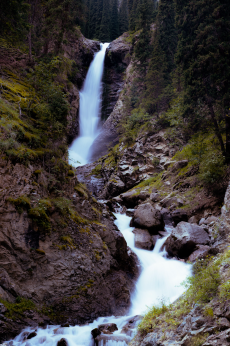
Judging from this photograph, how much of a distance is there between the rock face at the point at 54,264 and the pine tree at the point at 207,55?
1027 cm

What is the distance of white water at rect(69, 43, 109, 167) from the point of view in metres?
33.3

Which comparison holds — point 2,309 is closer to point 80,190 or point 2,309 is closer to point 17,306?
A: point 17,306

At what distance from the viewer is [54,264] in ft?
→ 25.7

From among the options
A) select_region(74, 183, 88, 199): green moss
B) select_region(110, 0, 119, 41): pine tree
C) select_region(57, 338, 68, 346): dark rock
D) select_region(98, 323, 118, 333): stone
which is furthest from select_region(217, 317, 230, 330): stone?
select_region(110, 0, 119, 41): pine tree


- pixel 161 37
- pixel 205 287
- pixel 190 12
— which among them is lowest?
pixel 205 287

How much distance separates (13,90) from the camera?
1125 centimetres

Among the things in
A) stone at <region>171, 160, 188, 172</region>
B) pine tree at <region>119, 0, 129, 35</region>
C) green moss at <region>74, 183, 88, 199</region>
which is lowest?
green moss at <region>74, 183, 88, 199</region>

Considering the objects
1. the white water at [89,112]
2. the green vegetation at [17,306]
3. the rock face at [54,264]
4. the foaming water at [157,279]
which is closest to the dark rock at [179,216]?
the foaming water at [157,279]

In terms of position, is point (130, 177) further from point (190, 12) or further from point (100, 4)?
point (100, 4)

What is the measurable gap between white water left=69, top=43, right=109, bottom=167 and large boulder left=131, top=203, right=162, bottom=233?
1731 centimetres

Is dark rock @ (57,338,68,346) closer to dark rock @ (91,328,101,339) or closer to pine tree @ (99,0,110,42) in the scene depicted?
dark rock @ (91,328,101,339)

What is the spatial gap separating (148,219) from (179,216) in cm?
212

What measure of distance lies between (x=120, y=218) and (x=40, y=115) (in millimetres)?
10403

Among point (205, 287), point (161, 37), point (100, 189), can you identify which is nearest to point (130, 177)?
point (100, 189)
